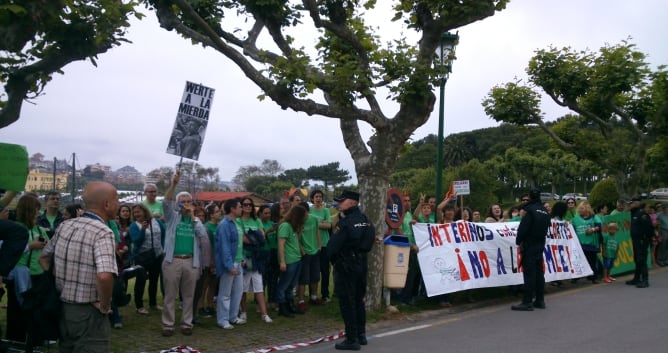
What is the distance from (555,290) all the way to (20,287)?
10163 millimetres

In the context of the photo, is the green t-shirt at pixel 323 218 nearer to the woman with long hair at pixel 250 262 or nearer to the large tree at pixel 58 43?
the woman with long hair at pixel 250 262

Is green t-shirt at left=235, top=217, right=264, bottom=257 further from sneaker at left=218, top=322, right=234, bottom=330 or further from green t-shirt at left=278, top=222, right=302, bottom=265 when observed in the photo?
sneaker at left=218, top=322, right=234, bottom=330

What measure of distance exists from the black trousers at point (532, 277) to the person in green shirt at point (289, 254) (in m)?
3.90

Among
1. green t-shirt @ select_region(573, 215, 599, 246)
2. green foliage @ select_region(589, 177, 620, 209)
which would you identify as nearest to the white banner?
green t-shirt @ select_region(573, 215, 599, 246)

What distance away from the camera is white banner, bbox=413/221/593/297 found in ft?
34.0

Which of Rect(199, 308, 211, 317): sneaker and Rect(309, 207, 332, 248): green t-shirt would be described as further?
Rect(309, 207, 332, 248): green t-shirt

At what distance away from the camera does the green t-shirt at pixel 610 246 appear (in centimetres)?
1406

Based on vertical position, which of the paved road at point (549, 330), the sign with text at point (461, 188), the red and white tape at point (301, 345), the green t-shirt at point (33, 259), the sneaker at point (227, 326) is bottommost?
the red and white tape at point (301, 345)

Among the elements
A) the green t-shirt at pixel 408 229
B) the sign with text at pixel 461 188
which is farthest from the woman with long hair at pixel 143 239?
the sign with text at pixel 461 188

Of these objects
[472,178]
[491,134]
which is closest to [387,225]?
[472,178]

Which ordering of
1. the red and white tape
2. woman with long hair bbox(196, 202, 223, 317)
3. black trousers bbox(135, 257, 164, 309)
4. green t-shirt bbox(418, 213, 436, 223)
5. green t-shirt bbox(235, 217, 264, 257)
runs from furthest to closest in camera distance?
green t-shirt bbox(418, 213, 436, 223), black trousers bbox(135, 257, 164, 309), woman with long hair bbox(196, 202, 223, 317), green t-shirt bbox(235, 217, 264, 257), the red and white tape

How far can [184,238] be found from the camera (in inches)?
316

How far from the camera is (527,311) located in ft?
33.6

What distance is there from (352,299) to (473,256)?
4.10 metres
